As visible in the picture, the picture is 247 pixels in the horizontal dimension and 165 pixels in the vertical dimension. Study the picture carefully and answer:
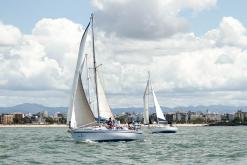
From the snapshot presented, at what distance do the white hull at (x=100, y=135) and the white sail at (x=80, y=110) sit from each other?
1118 mm

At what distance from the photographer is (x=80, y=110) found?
75125 mm

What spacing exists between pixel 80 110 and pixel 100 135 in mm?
3854

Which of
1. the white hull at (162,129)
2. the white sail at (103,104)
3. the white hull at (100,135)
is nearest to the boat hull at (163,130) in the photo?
the white hull at (162,129)

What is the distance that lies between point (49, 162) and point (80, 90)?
24.5 metres

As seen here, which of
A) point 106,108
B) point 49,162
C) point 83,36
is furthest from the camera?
point 106,108

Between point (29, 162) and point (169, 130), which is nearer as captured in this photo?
point (29, 162)

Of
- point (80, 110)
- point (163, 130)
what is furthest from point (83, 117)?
point (163, 130)

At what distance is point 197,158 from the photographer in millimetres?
55656

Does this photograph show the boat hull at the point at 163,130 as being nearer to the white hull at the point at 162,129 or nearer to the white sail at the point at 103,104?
the white hull at the point at 162,129

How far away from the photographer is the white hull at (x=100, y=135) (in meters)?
75.1

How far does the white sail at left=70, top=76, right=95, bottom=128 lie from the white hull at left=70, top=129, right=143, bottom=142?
3.67 ft

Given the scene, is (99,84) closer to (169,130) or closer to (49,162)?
(49,162)

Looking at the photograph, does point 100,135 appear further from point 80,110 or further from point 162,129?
point 162,129

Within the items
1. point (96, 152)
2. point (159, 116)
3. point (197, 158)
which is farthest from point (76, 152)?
point (159, 116)
